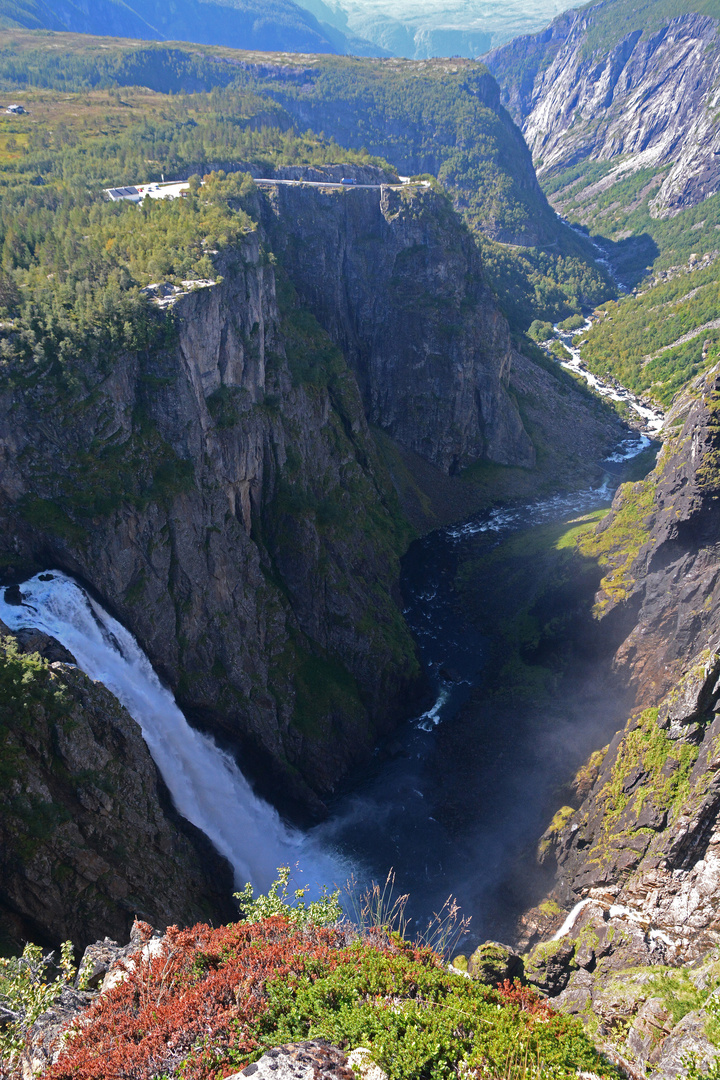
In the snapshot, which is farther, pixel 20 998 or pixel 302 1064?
pixel 20 998

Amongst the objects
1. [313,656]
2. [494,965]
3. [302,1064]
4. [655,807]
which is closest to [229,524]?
[313,656]

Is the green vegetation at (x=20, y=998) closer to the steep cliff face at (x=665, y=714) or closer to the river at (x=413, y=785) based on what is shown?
the river at (x=413, y=785)

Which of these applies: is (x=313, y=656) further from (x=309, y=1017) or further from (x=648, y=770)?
(x=309, y=1017)

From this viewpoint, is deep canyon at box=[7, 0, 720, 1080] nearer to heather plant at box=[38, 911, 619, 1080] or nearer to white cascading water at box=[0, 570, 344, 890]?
heather plant at box=[38, 911, 619, 1080]

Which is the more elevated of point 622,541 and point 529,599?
point 622,541

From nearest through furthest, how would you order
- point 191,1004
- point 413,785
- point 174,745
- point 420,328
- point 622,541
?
point 191,1004, point 174,745, point 413,785, point 622,541, point 420,328

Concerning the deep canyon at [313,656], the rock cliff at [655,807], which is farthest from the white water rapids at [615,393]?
the rock cliff at [655,807]

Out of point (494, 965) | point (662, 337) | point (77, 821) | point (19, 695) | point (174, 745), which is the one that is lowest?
point (494, 965)

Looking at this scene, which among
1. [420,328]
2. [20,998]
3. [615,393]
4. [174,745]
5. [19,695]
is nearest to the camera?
[20,998]
